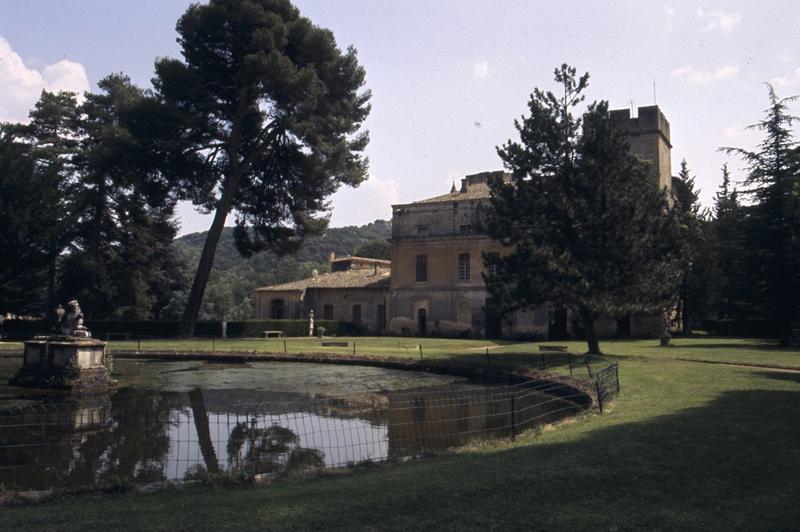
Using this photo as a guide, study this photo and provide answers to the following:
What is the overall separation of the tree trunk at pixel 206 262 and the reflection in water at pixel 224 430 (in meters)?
19.1

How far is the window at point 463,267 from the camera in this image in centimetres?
4325

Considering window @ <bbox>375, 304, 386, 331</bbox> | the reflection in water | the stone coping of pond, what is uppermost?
window @ <bbox>375, 304, 386, 331</bbox>

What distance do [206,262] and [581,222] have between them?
73.1ft

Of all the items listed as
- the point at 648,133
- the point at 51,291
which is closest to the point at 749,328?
the point at 648,133

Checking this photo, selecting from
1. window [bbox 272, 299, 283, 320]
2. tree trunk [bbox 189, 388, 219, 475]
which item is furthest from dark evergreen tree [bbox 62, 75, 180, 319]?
tree trunk [bbox 189, 388, 219, 475]

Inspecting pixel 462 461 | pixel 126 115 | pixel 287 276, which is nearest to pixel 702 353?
pixel 462 461

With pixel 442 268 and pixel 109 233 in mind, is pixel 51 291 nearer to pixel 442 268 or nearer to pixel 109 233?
pixel 109 233

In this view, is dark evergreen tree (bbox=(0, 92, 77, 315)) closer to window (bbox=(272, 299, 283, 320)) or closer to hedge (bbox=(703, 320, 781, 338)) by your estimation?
window (bbox=(272, 299, 283, 320))

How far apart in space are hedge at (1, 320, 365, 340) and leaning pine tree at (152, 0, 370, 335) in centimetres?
389

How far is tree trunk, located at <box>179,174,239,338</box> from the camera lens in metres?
35.3

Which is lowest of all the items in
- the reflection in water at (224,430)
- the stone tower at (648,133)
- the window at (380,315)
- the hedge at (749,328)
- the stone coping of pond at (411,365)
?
the reflection in water at (224,430)

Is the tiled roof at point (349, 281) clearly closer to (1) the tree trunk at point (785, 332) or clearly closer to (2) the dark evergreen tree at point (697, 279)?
(2) the dark evergreen tree at point (697, 279)

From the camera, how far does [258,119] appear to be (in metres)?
36.4

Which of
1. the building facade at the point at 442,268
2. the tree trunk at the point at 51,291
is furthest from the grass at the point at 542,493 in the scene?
the tree trunk at the point at 51,291
